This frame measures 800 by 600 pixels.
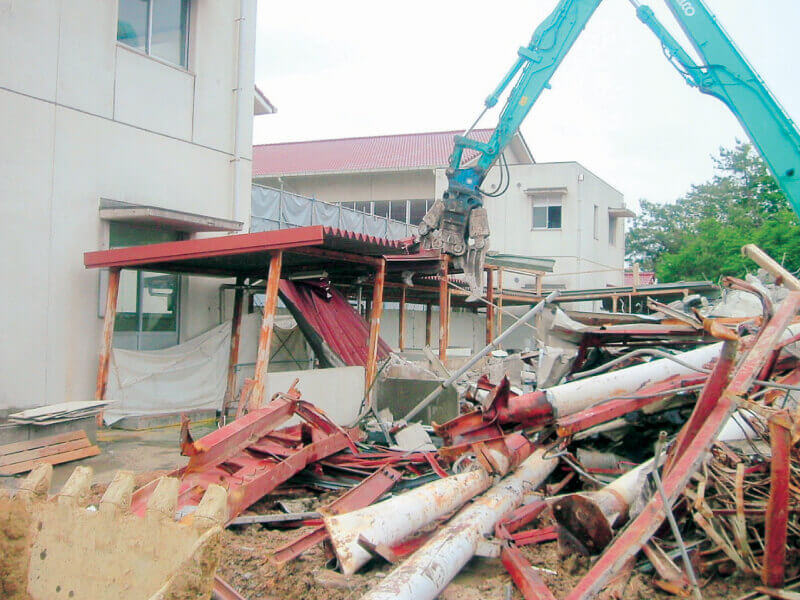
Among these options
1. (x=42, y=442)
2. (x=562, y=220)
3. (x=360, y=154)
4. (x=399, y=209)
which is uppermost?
(x=360, y=154)

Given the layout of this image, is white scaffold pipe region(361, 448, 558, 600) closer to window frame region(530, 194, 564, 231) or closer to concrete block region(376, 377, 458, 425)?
concrete block region(376, 377, 458, 425)

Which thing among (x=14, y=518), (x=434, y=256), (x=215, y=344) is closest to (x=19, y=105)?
(x=215, y=344)

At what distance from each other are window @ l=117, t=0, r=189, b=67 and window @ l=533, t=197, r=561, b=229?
17019 mm

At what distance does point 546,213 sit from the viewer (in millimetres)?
25547

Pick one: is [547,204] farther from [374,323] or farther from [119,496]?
[119,496]

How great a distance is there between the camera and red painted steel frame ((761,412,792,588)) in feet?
11.3

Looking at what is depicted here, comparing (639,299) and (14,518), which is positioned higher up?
(639,299)

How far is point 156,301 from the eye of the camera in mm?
10750

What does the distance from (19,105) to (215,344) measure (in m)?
4.42

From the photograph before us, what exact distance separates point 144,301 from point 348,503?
6.55m

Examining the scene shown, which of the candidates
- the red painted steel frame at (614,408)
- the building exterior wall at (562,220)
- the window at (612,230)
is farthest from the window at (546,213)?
the red painted steel frame at (614,408)

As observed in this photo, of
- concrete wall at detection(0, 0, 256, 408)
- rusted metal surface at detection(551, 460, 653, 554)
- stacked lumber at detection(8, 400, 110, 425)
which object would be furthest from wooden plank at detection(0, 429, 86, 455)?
rusted metal surface at detection(551, 460, 653, 554)

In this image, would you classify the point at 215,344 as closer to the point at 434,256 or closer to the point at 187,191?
the point at 187,191

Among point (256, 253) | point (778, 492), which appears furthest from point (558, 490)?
point (256, 253)
